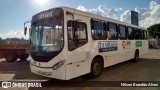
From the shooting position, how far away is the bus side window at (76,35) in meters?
7.32

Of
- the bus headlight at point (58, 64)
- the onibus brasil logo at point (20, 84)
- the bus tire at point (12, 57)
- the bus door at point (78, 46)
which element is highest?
the bus door at point (78, 46)

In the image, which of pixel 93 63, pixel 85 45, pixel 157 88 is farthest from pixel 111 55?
pixel 157 88

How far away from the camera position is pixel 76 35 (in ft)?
25.0

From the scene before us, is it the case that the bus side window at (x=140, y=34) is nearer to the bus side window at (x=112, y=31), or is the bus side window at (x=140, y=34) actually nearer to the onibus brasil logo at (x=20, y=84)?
the bus side window at (x=112, y=31)

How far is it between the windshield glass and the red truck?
7.11 meters

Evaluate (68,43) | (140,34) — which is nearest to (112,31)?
(68,43)

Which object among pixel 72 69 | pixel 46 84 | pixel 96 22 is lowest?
pixel 46 84

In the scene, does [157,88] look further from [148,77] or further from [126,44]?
[126,44]

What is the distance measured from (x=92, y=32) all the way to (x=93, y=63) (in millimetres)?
1414

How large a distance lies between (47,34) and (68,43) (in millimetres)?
1031

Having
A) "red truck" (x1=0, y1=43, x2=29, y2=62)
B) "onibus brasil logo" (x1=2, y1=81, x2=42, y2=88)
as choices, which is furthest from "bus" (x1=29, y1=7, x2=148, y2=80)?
"red truck" (x1=0, y1=43, x2=29, y2=62)

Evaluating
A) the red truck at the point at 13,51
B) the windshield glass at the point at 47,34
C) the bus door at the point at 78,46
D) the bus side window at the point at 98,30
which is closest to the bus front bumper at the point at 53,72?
the bus door at the point at 78,46

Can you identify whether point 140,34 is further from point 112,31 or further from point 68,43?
point 68,43

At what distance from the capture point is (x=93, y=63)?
28.9 ft
